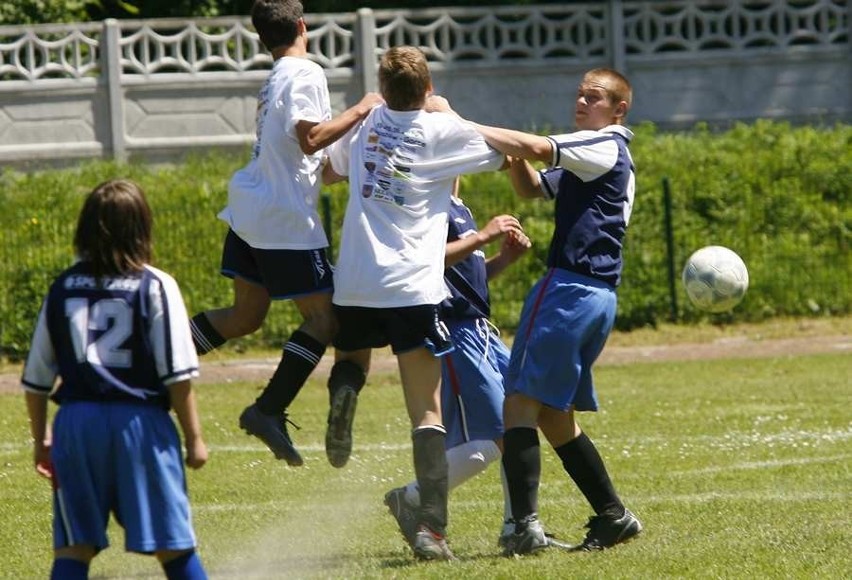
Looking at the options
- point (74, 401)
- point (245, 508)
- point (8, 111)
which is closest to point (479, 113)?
point (8, 111)

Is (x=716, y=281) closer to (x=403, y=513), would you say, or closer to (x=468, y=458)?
(x=468, y=458)

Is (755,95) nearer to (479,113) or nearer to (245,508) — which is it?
(479,113)

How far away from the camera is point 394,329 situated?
264 inches

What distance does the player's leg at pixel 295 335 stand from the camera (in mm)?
7043

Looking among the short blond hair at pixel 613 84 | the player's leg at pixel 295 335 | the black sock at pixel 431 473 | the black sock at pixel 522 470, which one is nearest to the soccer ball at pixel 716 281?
the short blond hair at pixel 613 84

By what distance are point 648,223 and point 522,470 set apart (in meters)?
10.5

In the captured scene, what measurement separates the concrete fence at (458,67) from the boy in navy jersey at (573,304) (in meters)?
11.9

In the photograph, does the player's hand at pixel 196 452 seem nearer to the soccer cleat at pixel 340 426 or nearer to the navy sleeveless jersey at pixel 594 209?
the soccer cleat at pixel 340 426

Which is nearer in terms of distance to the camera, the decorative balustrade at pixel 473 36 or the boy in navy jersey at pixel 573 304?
the boy in navy jersey at pixel 573 304

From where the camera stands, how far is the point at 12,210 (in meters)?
16.5

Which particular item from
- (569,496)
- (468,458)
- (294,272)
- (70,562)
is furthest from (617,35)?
(70,562)

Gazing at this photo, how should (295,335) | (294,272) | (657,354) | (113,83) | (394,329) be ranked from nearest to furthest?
1. (394,329)
2. (294,272)
3. (295,335)
4. (657,354)
5. (113,83)

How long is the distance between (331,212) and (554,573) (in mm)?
10057

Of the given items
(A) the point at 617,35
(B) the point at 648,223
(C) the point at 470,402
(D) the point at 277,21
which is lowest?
(C) the point at 470,402
